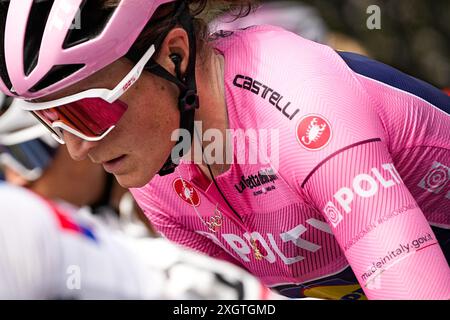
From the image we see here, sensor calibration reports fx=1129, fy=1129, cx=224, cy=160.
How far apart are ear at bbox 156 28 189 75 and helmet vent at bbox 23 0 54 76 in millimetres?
361

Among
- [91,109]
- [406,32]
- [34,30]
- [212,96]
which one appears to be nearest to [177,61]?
[212,96]

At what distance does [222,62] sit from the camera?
3.47 m

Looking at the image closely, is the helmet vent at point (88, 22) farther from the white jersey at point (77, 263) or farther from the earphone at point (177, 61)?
the white jersey at point (77, 263)

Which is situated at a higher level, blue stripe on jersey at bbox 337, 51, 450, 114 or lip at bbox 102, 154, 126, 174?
blue stripe on jersey at bbox 337, 51, 450, 114

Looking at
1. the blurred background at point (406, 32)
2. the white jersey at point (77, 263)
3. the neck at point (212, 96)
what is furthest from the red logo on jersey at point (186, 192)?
the blurred background at point (406, 32)

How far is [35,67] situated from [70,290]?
0.69 meters

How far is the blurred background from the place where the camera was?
912 cm

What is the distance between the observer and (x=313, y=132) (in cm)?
311

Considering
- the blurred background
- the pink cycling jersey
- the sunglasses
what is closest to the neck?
the pink cycling jersey

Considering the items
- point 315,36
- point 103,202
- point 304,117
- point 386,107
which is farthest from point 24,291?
point 315,36

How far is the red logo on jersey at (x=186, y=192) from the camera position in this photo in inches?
149

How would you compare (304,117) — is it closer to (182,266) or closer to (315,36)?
(182,266)

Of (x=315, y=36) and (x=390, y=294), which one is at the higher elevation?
(x=315, y=36)

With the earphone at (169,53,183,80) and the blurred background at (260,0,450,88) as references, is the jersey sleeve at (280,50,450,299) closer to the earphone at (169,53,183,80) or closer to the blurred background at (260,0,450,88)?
the earphone at (169,53,183,80)
